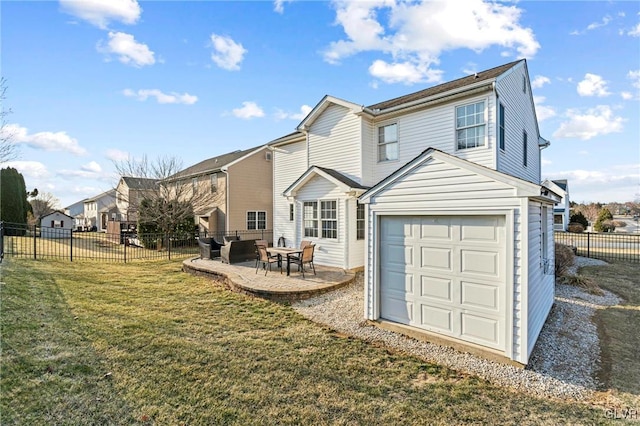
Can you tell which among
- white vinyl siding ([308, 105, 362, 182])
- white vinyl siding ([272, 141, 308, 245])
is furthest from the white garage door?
white vinyl siding ([272, 141, 308, 245])

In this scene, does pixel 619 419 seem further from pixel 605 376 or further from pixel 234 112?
pixel 234 112

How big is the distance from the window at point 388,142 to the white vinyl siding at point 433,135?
0.18 meters

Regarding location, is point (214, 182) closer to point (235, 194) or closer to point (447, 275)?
point (235, 194)

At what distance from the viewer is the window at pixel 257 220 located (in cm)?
2327

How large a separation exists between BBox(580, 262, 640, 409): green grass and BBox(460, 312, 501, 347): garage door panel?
145 cm

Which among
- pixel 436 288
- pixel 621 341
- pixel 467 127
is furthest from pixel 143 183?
pixel 621 341

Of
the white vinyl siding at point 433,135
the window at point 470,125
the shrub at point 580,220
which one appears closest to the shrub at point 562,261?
the white vinyl siding at point 433,135

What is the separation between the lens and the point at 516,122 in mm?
11656

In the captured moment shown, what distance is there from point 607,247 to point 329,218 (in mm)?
22241

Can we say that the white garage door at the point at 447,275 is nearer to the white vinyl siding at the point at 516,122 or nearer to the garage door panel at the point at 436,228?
the garage door panel at the point at 436,228

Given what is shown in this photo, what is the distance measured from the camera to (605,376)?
450cm

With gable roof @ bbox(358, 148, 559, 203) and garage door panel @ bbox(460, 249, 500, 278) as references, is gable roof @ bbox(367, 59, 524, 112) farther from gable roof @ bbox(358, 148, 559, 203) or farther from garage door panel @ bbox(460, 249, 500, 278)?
garage door panel @ bbox(460, 249, 500, 278)

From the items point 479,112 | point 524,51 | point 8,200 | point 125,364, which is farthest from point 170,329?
point 8,200

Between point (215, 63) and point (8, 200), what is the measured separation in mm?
29868
